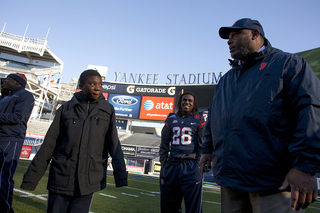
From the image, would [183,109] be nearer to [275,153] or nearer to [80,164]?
[80,164]

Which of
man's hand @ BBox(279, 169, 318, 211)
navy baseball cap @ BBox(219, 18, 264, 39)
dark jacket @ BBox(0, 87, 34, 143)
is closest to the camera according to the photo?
man's hand @ BBox(279, 169, 318, 211)

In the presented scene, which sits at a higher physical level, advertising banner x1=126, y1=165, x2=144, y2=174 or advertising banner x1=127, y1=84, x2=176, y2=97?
advertising banner x1=127, y1=84, x2=176, y2=97

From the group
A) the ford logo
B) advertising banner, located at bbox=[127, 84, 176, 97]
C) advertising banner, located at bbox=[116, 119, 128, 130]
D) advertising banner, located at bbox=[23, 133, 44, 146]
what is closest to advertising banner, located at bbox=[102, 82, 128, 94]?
advertising banner, located at bbox=[127, 84, 176, 97]

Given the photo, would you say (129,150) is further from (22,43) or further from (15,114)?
(22,43)

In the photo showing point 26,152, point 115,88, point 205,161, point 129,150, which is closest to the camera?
point 205,161

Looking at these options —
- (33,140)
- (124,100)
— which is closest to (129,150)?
(124,100)

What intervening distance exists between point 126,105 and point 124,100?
0.75 m

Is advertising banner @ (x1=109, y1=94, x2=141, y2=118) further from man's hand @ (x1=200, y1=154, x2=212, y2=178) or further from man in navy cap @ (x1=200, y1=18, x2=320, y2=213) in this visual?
man in navy cap @ (x1=200, y1=18, x2=320, y2=213)

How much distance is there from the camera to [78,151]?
2.16 meters

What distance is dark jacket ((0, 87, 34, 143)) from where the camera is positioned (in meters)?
3.09

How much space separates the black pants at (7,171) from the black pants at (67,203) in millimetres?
1297

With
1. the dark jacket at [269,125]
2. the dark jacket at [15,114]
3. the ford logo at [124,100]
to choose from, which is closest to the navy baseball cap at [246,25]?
the dark jacket at [269,125]

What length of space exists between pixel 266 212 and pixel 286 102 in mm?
738

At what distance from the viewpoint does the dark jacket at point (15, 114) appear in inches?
121
